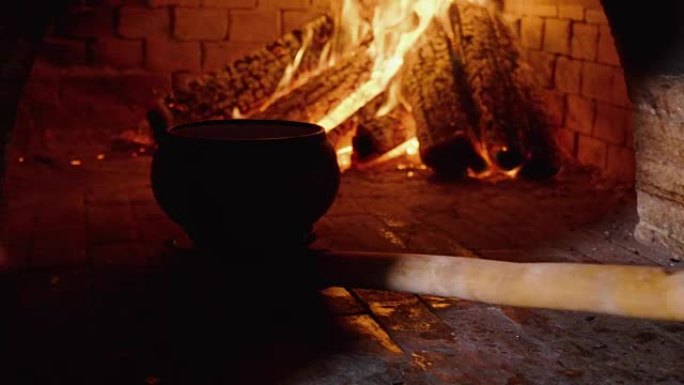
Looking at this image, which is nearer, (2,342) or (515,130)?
(2,342)

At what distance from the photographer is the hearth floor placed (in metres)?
2.36

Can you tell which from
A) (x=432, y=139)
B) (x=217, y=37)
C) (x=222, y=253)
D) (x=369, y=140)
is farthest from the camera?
(x=217, y=37)

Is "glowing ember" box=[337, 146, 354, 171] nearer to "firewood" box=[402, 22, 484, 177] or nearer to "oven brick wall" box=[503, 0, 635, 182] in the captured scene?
"firewood" box=[402, 22, 484, 177]

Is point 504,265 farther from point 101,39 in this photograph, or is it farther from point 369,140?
point 101,39

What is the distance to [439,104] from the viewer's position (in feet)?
16.6

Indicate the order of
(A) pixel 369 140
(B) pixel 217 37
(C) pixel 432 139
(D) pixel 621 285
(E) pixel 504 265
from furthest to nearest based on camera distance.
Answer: (B) pixel 217 37, (A) pixel 369 140, (C) pixel 432 139, (E) pixel 504 265, (D) pixel 621 285

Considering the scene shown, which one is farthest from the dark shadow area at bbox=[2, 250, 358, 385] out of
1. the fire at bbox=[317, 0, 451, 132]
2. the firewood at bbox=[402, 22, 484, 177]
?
the fire at bbox=[317, 0, 451, 132]

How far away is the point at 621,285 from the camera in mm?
2428

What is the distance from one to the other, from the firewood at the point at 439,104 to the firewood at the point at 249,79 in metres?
0.70

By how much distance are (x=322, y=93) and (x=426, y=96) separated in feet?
2.40

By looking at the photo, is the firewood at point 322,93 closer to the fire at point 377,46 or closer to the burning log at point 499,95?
the fire at point 377,46

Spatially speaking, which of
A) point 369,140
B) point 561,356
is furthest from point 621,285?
point 369,140

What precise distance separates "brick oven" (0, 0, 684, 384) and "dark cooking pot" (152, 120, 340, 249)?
→ 0.39 feet

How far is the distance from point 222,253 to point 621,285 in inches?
54.2
